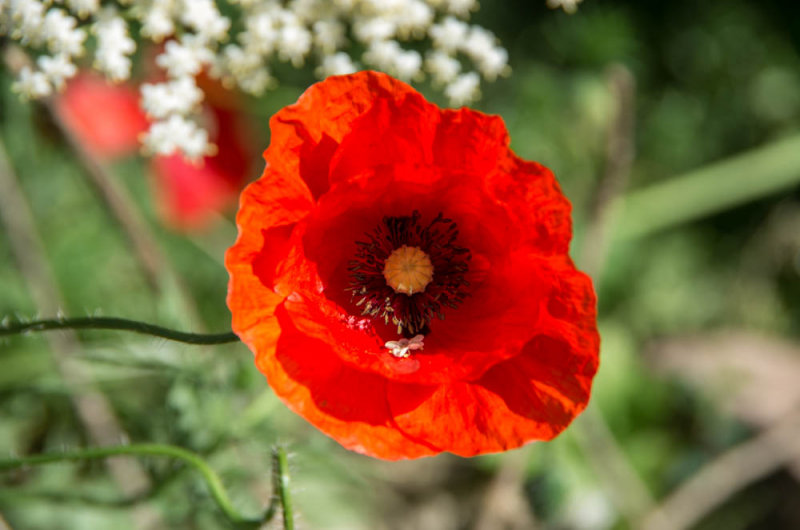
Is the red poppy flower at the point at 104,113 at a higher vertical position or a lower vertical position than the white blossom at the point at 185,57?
higher

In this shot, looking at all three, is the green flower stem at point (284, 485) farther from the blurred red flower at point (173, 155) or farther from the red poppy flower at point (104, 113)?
the red poppy flower at point (104, 113)

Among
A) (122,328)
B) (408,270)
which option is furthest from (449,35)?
(122,328)

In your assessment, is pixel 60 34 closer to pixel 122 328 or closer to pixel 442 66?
pixel 122 328

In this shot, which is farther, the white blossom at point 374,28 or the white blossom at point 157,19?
the white blossom at point 374,28

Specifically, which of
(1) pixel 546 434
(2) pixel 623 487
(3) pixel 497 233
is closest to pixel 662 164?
(2) pixel 623 487

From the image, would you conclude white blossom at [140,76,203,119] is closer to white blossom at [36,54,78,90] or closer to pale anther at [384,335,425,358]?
white blossom at [36,54,78,90]

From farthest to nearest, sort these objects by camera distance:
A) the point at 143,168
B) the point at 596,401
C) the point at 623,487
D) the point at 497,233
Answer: the point at 143,168 < the point at 596,401 < the point at 623,487 < the point at 497,233

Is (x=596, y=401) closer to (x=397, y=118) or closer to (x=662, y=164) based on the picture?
(x=662, y=164)

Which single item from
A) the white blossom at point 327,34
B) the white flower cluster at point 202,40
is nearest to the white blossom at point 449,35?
→ the white flower cluster at point 202,40
